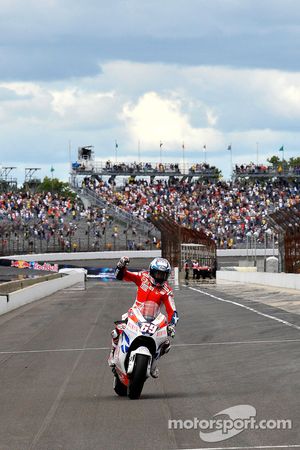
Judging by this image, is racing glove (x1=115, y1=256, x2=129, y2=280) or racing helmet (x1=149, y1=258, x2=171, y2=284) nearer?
racing glove (x1=115, y1=256, x2=129, y2=280)

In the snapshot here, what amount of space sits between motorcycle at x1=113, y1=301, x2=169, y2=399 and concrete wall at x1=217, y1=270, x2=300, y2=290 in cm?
3124

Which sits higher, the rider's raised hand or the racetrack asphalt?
the rider's raised hand

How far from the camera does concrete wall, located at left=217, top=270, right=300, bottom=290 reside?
43469 millimetres

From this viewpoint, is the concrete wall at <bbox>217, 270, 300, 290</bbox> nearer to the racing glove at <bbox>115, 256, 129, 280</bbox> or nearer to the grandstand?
the grandstand

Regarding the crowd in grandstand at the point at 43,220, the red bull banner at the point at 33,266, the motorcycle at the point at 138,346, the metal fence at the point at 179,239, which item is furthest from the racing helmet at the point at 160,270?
the crowd in grandstand at the point at 43,220

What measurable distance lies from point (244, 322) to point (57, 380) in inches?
441

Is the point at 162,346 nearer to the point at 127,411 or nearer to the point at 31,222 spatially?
the point at 127,411

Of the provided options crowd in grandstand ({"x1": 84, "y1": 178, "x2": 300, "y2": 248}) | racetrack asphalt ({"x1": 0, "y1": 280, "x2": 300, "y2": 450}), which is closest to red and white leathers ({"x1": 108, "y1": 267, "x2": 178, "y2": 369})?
racetrack asphalt ({"x1": 0, "y1": 280, "x2": 300, "y2": 450})

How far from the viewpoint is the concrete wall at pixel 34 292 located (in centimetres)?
3127

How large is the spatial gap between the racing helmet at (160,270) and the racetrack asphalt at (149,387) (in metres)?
1.36

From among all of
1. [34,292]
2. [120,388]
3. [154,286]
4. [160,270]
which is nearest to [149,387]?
[120,388]

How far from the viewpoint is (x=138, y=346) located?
1127 centimetres

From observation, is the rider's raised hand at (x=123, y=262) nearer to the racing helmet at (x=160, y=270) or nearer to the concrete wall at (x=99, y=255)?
the racing helmet at (x=160, y=270)

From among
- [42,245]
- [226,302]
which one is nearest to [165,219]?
[42,245]
